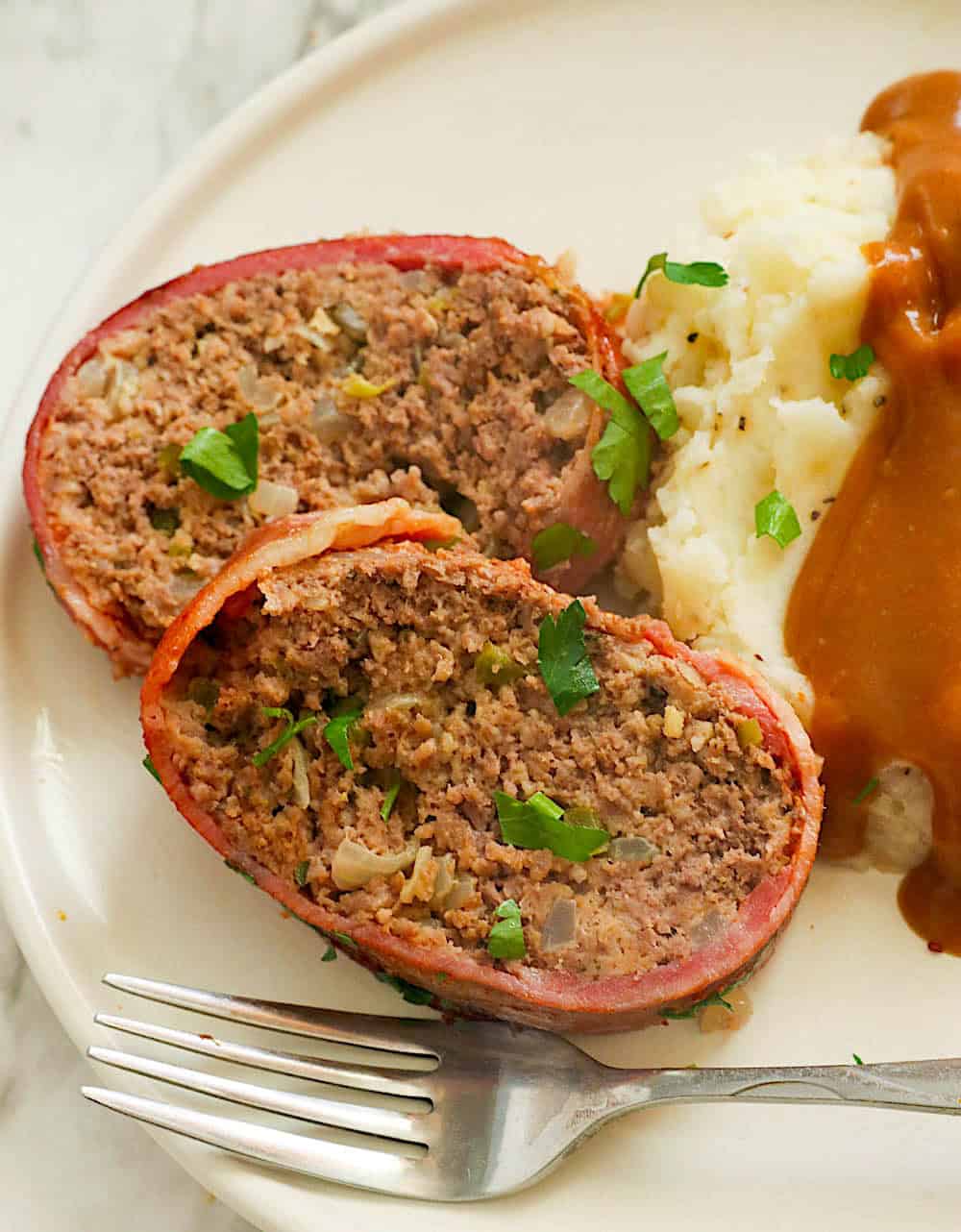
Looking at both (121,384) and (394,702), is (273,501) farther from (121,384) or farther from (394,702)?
(394,702)

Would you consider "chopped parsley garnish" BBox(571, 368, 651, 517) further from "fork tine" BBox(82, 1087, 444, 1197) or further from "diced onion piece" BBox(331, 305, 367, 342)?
"fork tine" BBox(82, 1087, 444, 1197)

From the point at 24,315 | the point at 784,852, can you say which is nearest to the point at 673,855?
the point at 784,852

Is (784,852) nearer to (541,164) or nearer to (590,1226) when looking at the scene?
(590,1226)

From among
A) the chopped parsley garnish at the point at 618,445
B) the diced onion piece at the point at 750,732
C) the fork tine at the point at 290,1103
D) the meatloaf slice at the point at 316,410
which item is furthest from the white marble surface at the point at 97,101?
the diced onion piece at the point at 750,732

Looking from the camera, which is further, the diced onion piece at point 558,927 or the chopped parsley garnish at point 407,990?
the chopped parsley garnish at point 407,990

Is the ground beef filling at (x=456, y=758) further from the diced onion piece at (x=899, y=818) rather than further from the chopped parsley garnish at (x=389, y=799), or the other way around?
the diced onion piece at (x=899, y=818)

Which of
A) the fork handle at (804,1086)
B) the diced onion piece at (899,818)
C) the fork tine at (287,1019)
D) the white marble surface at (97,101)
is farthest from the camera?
the white marble surface at (97,101)
